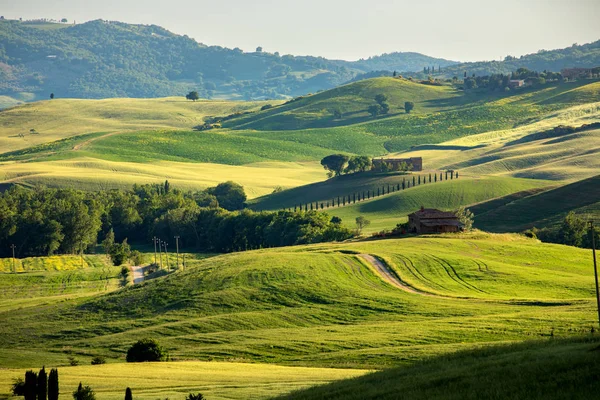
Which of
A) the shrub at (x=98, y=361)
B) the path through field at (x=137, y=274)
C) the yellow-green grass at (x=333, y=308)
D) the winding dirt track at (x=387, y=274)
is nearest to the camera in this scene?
the yellow-green grass at (x=333, y=308)

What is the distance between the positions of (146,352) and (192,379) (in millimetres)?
15615

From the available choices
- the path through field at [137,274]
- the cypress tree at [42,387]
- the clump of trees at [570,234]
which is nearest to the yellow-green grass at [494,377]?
the cypress tree at [42,387]

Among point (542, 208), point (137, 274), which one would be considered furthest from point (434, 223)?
point (137, 274)

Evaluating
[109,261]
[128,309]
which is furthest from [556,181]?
[128,309]

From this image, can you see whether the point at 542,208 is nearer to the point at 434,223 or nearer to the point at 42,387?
the point at 434,223

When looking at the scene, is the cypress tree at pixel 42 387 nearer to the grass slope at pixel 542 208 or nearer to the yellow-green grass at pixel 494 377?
the yellow-green grass at pixel 494 377

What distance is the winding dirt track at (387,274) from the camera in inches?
3526

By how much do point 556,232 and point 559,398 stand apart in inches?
4060

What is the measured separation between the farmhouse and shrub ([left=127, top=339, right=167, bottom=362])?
199 feet

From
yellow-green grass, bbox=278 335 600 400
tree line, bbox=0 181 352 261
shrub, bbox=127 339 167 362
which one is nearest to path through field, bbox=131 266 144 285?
tree line, bbox=0 181 352 261

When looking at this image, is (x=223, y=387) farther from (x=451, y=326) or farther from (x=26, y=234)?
(x=26, y=234)

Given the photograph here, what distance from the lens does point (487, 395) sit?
110ft

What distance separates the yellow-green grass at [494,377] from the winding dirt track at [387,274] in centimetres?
4471

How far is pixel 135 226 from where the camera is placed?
7392 inches
